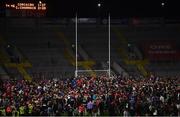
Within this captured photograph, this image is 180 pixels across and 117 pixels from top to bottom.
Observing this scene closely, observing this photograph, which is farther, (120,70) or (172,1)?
(172,1)

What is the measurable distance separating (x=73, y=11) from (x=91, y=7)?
5.54ft

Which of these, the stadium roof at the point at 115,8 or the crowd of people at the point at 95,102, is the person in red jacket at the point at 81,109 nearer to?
the crowd of people at the point at 95,102

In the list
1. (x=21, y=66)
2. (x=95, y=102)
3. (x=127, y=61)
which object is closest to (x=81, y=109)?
(x=95, y=102)

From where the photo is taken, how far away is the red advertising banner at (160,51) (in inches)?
1825

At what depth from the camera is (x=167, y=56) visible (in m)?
46.5

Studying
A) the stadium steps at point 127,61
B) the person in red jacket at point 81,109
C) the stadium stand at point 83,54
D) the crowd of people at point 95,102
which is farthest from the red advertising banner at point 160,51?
the person in red jacket at point 81,109

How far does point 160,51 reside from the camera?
152 ft

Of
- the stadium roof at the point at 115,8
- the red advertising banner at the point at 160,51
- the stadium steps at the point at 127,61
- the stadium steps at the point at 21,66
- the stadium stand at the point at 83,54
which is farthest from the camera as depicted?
the stadium roof at the point at 115,8

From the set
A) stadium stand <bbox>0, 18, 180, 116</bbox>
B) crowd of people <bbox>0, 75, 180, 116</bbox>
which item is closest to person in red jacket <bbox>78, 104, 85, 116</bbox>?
crowd of people <bbox>0, 75, 180, 116</bbox>

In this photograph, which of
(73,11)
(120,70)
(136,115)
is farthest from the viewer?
(73,11)

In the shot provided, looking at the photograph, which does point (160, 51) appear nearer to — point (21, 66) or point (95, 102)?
point (21, 66)

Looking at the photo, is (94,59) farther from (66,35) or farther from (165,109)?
(165,109)

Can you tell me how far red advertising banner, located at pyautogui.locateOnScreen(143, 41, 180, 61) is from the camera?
46.3 metres

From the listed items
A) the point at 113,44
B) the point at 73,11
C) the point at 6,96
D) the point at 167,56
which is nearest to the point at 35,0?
the point at 73,11
